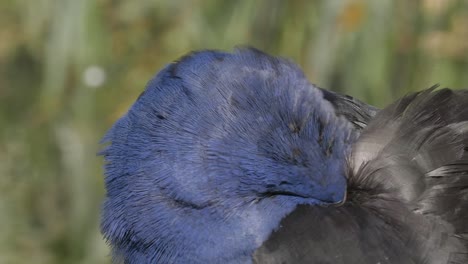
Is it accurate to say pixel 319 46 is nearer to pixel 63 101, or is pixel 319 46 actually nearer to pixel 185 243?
pixel 63 101

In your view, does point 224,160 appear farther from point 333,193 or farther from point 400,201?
point 400,201

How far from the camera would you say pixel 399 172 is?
148 cm

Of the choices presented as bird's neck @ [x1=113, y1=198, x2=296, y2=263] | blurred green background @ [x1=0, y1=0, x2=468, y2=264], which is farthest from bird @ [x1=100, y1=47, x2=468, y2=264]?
blurred green background @ [x1=0, y1=0, x2=468, y2=264]

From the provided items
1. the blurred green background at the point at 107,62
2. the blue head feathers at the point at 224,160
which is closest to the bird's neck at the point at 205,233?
the blue head feathers at the point at 224,160

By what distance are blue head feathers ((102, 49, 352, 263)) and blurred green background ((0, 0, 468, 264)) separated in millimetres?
1179

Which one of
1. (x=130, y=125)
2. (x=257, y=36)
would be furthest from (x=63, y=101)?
(x=130, y=125)

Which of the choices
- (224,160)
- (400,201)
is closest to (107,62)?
(224,160)

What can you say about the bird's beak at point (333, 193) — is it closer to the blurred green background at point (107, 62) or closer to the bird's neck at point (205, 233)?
the bird's neck at point (205, 233)

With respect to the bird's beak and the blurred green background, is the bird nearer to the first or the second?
the bird's beak

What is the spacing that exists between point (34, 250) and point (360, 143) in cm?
211

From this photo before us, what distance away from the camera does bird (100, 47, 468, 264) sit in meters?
1.47

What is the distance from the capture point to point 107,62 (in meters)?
3.09

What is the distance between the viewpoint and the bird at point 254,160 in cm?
147

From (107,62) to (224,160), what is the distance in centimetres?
162
